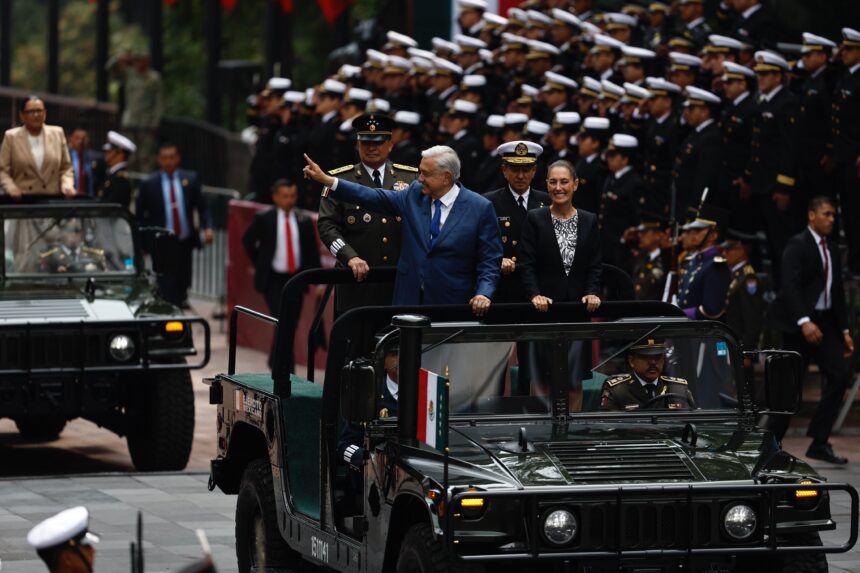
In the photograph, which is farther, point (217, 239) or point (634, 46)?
point (217, 239)

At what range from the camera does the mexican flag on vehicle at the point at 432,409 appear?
8.25 m

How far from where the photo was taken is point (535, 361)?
9008 millimetres

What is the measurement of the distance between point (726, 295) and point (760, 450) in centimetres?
691

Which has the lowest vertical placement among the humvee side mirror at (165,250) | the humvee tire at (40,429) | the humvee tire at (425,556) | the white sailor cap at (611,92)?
the humvee tire at (40,429)

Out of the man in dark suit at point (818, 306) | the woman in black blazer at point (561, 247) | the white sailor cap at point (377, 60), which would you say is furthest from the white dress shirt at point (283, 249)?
the woman in black blazer at point (561, 247)

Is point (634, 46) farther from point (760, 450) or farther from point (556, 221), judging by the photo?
point (760, 450)

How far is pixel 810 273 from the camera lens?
15.6m

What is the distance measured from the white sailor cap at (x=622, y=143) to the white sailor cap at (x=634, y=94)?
59 cm

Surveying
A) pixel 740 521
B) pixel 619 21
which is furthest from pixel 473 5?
pixel 740 521

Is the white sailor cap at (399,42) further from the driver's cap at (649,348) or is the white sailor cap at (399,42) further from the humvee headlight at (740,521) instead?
the humvee headlight at (740,521)

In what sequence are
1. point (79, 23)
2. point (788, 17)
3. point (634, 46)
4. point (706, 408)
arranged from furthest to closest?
point (79, 23) → point (788, 17) → point (634, 46) → point (706, 408)

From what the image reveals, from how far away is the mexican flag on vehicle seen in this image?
27.1 feet

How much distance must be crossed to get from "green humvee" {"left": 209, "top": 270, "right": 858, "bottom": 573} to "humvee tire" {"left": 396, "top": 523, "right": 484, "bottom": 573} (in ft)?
0.03

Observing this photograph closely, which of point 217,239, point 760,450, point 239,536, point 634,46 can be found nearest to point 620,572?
point 760,450
